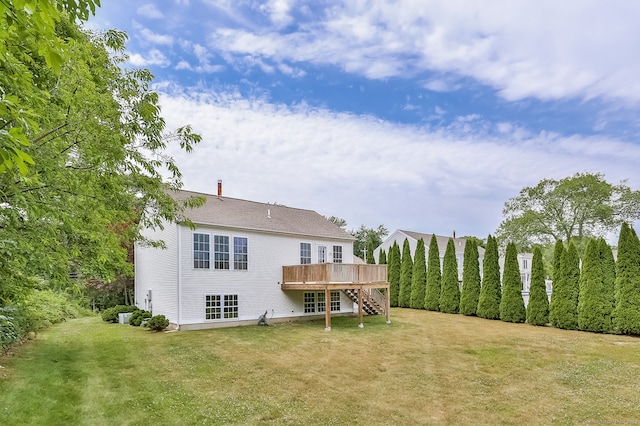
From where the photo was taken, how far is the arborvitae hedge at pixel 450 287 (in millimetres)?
21281

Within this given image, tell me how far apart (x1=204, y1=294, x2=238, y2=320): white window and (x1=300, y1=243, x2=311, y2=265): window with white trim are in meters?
3.93

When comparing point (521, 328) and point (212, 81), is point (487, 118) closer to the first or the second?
point (521, 328)

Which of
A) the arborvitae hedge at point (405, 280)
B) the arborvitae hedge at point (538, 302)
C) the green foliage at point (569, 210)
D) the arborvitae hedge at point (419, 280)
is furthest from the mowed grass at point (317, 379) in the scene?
the green foliage at point (569, 210)

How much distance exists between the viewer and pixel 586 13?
32.8ft

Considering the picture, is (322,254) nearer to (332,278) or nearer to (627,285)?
(332,278)

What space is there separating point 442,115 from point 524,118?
14.3 ft

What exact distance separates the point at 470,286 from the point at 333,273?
9.32 metres

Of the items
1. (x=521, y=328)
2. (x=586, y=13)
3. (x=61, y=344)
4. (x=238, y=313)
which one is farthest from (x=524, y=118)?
(x=61, y=344)

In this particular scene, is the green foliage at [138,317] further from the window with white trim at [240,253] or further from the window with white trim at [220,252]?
the window with white trim at [240,253]

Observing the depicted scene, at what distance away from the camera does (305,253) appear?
1856cm

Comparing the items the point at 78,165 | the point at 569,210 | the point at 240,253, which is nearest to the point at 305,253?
the point at 240,253

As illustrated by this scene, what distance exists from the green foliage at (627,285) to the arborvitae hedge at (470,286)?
6416 mm

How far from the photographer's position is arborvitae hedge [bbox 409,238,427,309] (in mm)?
23203

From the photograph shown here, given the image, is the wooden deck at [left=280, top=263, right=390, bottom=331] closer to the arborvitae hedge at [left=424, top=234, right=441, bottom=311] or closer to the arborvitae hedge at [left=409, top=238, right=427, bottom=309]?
the arborvitae hedge at [left=424, top=234, right=441, bottom=311]
